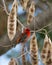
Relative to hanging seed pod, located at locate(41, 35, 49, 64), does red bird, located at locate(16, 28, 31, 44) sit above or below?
above

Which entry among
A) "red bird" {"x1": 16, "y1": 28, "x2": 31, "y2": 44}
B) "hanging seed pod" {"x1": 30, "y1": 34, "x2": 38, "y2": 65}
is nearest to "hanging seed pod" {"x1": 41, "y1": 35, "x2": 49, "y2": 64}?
"hanging seed pod" {"x1": 30, "y1": 34, "x2": 38, "y2": 65}

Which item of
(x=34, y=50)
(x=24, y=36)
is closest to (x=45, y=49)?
(x=34, y=50)

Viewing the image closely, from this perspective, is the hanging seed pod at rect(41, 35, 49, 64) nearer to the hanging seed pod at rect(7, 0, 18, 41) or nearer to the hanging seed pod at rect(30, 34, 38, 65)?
the hanging seed pod at rect(30, 34, 38, 65)

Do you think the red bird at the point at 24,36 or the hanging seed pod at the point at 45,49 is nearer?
the hanging seed pod at the point at 45,49

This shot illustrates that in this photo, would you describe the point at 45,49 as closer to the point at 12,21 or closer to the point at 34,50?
the point at 34,50

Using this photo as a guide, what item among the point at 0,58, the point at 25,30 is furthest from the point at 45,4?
the point at 25,30

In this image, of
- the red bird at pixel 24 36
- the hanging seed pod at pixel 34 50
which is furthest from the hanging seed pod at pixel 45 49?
the red bird at pixel 24 36

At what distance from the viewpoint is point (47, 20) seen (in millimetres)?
2512

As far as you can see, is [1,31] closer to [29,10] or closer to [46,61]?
[29,10]

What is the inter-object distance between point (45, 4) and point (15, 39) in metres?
0.63

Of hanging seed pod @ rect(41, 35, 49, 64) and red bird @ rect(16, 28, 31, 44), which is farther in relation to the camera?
red bird @ rect(16, 28, 31, 44)

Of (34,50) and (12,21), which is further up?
(12,21)

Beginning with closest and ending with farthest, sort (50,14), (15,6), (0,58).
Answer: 1. (15,6)
2. (50,14)
3. (0,58)

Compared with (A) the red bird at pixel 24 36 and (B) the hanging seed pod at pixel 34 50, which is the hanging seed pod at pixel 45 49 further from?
(A) the red bird at pixel 24 36
